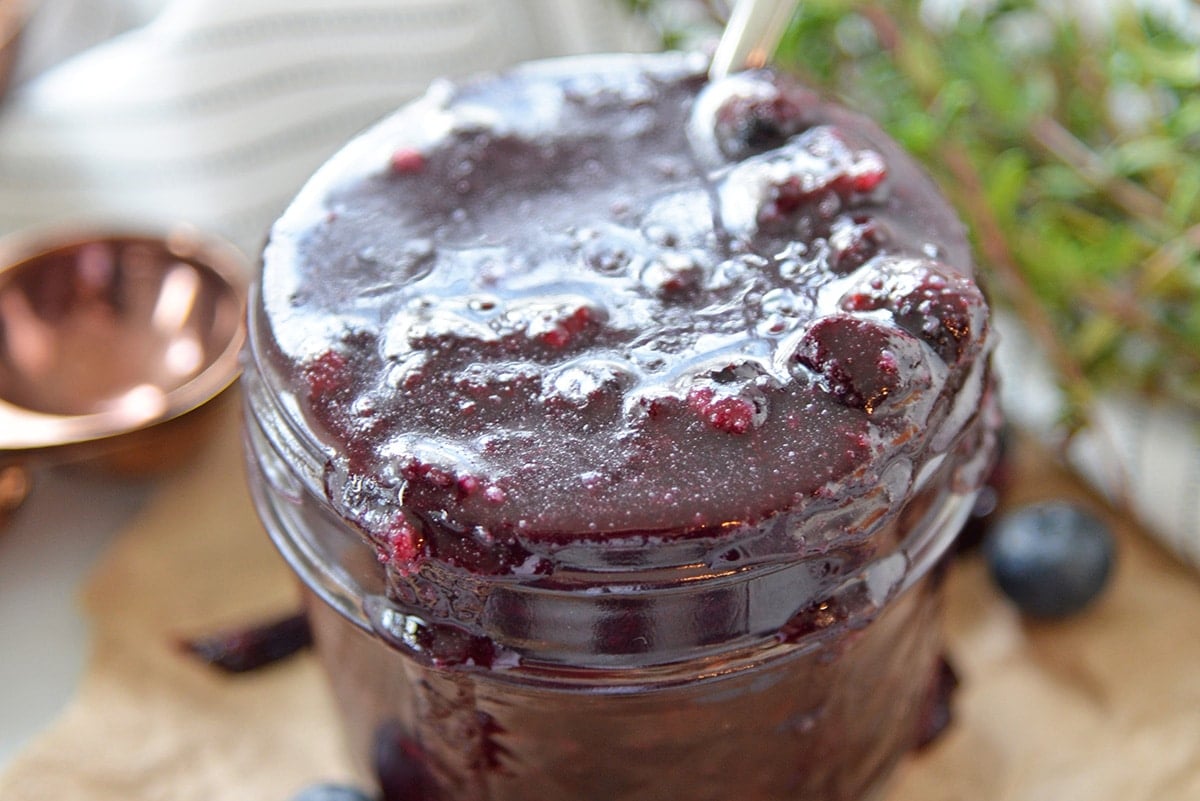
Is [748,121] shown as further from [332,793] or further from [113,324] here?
[113,324]

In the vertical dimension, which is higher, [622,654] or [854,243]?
[854,243]

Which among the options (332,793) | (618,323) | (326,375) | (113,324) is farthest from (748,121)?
(113,324)

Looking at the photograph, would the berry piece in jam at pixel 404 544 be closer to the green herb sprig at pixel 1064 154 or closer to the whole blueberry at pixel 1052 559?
the green herb sprig at pixel 1064 154

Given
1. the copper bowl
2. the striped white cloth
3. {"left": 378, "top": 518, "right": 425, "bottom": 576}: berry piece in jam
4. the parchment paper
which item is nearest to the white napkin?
the striped white cloth

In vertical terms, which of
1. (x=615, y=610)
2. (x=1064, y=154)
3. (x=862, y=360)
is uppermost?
(x=862, y=360)

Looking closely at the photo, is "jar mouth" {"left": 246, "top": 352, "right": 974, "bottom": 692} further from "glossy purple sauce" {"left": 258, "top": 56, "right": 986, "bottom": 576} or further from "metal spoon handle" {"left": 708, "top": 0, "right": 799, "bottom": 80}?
"metal spoon handle" {"left": 708, "top": 0, "right": 799, "bottom": 80}

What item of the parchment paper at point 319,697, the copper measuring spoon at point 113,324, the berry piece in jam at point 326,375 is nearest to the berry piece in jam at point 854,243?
the berry piece in jam at point 326,375
